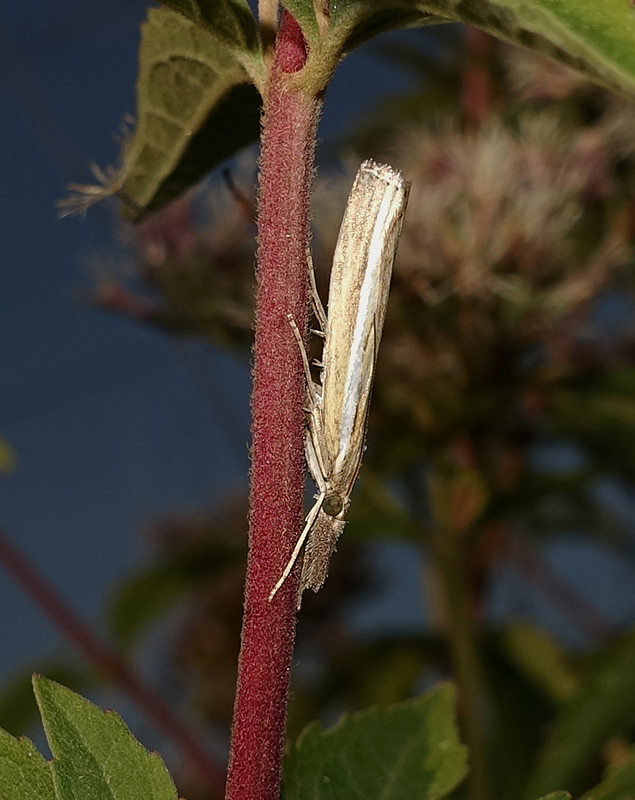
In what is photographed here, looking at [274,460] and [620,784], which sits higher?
[274,460]

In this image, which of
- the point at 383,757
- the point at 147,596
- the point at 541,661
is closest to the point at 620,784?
the point at 383,757

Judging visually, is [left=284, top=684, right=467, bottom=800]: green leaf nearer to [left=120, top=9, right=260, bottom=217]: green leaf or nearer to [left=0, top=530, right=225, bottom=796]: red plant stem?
[left=120, top=9, right=260, bottom=217]: green leaf

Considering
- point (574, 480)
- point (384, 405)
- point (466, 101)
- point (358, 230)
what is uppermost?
point (358, 230)

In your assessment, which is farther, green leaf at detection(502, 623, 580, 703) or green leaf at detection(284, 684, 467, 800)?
green leaf at detection(502, 623, 580, 703)

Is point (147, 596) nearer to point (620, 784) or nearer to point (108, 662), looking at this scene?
point (108, 662)

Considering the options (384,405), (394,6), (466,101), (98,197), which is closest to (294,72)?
(394,6)

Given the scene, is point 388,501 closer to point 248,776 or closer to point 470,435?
point 470,435

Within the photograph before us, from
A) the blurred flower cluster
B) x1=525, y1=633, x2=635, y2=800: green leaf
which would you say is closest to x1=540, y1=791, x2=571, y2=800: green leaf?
x1=525, y1=633, x2=635, y2=800: green leaf
